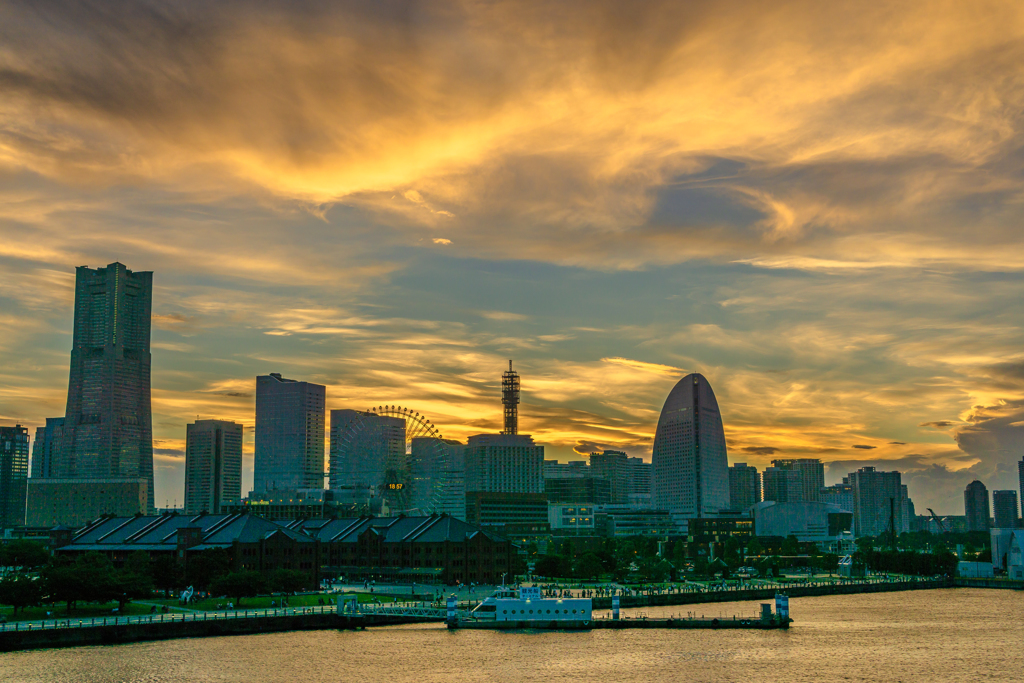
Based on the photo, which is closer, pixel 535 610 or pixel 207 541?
pixel 535 610

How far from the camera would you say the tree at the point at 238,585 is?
136 m

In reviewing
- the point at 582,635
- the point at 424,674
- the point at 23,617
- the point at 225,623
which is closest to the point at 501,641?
the point at 582,635

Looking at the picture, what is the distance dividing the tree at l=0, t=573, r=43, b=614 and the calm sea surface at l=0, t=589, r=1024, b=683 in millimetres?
17647

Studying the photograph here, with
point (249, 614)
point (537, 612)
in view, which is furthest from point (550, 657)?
point (249, 614)

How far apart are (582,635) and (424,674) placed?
104 feet

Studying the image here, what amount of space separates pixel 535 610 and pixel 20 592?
200 ft

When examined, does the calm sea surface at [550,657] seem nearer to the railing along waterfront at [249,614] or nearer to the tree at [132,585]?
the railing along waterfront at [249,614]

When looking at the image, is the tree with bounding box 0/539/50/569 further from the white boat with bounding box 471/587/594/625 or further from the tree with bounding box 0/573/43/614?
the white boat with bounding box 471/587/594/625

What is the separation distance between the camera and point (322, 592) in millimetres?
166000

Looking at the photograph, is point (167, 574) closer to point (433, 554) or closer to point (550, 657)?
point (433, 554)

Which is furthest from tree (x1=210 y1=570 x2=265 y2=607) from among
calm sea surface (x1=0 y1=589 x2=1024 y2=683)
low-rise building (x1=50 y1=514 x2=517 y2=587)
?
low-rise building (x1=50 y1=514 x2=517 y2=587)

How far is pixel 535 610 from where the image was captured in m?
133

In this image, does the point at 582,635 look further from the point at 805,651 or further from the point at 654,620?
the point at 805,651

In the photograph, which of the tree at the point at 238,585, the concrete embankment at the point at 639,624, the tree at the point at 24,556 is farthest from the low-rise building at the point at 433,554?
the concrete embankment at the point at 639,624
